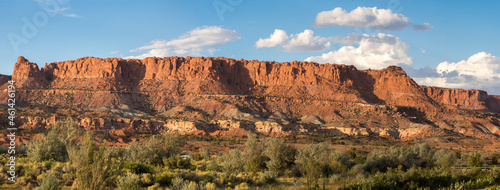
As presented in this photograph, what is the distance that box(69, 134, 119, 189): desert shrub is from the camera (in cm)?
1155

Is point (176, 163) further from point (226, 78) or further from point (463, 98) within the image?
point (463, 98)

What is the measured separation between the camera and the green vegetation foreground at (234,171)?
1242 centimetres

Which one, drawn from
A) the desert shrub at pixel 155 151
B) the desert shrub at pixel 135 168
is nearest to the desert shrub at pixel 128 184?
the desert shrub at pixel 135 168

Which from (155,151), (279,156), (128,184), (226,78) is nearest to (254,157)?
(279,156)

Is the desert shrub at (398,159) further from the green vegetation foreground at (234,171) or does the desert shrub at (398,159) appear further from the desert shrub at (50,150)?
the desert shrub at (50,150)

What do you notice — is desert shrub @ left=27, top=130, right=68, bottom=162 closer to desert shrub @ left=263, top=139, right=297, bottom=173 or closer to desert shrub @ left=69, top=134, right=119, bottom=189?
desert shrub @ left=263, top=139, right=297, bottom=173

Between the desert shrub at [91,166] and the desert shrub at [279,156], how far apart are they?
44.9ft

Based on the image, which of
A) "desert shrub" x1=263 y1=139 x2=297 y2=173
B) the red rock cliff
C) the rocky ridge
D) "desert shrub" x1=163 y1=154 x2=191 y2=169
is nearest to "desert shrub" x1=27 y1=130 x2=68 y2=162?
"desert shrub" x1=163 y1=154 x2=191 y2=169

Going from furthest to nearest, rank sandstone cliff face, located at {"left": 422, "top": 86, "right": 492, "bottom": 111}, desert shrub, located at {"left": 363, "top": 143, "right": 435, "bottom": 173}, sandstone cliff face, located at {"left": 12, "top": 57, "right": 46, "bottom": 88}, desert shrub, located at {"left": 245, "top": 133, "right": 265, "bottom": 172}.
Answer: sandstone cliff face, located at {"left": 422, "top": 86, "right": 492, "bottom": 111} → sandstone cliff face, located at {"left": 12, "top": 57, "right": 46, "bottom": 88} → desert shrub, located at {"left": 363, "top": 143, "right": 435, "bottom": 173} → desert shrub, located at {"left": 245, "top": 133, "right": 265, "bottom": 172}

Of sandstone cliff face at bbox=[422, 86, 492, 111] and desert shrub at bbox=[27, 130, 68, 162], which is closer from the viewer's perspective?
desert shrub at bbox=[27, 130, 68, 162]

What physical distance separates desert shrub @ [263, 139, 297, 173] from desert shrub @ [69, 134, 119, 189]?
13.7 metres

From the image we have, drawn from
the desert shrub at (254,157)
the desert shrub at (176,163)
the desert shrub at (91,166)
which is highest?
the desert shrub at (91,166)

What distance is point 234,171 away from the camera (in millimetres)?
23328

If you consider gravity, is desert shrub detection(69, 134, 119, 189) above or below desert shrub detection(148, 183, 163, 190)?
above
